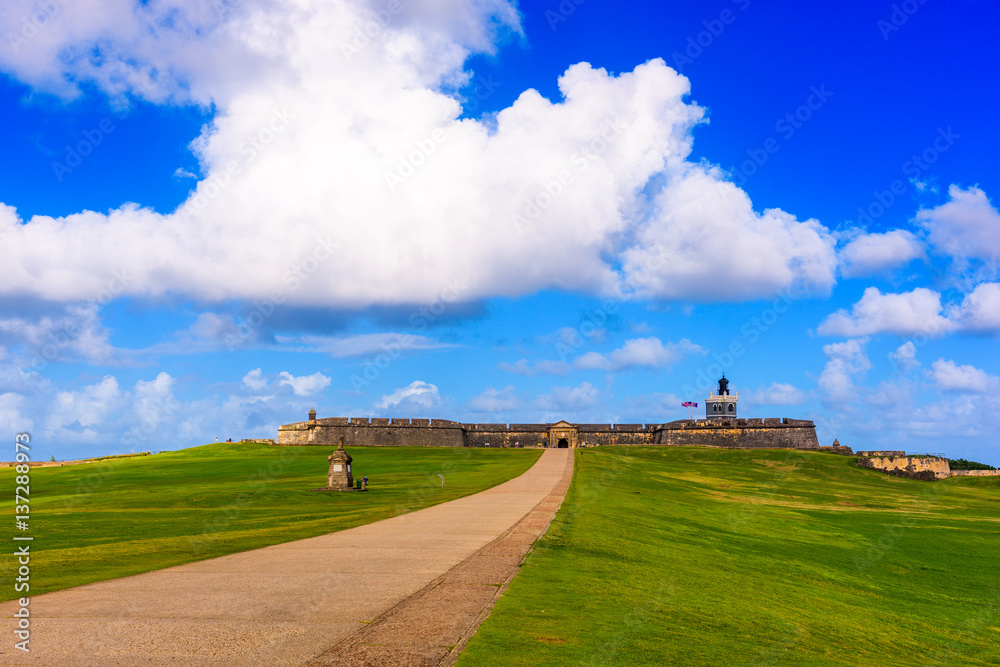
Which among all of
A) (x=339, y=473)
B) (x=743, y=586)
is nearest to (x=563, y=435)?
(x=339, y=473)

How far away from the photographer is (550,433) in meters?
74.2

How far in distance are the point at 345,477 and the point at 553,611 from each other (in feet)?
82.1

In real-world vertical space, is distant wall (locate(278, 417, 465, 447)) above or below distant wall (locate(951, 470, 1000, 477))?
above

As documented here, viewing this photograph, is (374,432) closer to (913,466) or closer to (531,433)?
(531,433)

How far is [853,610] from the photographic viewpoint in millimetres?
12508

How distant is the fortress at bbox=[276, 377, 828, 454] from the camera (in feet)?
230

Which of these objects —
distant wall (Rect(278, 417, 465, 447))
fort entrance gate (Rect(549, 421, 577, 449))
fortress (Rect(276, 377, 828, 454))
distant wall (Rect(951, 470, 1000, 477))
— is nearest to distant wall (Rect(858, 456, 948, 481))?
distant wall (Rect(951, 470, 1000, 477))

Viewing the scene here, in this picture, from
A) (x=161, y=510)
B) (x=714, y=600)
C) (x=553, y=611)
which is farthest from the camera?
(x=161, y=510)

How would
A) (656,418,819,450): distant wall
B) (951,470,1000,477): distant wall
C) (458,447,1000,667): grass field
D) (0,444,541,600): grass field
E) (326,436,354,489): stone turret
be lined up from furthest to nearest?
(656,418,819,450): distant wall → (951,470,1000,477): distant wall → (326,436,354,489): stone turret → (0,444,541,600): grass field → (458,447,1000,667): grass field

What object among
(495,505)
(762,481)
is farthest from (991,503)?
(495,505)

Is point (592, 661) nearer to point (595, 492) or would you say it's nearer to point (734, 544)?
point (734, 544)

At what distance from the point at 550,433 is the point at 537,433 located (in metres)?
1.53

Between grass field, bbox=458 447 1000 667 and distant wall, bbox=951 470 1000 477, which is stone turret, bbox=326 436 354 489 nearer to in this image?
grass field, bbox=458 447 1000 667

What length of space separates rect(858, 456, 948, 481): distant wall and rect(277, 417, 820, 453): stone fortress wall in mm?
14389
